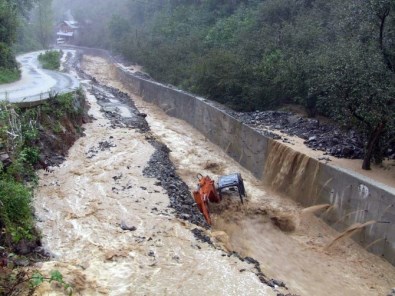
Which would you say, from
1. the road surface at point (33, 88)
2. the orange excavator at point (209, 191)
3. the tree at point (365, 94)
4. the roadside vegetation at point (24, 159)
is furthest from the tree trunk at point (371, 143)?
the road surface at point (33, 88)

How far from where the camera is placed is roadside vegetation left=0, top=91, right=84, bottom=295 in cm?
928

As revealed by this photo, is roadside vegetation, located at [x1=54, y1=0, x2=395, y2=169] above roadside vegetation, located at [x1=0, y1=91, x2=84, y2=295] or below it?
above

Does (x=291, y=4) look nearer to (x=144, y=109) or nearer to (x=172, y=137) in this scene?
(x=144, y=109)

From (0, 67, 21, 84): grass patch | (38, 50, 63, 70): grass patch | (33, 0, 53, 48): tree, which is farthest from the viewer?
(33, 0, 53, 48): tree

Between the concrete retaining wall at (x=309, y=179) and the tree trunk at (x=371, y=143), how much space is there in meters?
1.24

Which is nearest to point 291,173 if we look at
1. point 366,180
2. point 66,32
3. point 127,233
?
point 366,180

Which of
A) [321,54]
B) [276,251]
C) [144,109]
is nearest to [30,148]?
[276,251]

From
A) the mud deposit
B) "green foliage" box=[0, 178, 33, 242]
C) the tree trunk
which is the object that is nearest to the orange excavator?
the mud deposit

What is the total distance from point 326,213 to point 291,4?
74.1ft

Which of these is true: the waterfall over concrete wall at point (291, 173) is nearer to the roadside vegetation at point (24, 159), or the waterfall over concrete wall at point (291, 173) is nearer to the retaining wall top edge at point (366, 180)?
the retaining wall top edge at point (366, 180)

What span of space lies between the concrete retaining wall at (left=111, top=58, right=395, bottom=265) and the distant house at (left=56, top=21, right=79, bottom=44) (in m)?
69.4

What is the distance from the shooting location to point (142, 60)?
161 ft

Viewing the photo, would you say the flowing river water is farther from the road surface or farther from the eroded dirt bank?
the road surface

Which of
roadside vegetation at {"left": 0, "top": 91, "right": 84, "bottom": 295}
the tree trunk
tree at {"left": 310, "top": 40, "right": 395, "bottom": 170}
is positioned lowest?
roadside vegetation at {"left": 0, "top": 91, "right": 84, "bottom": 295}
